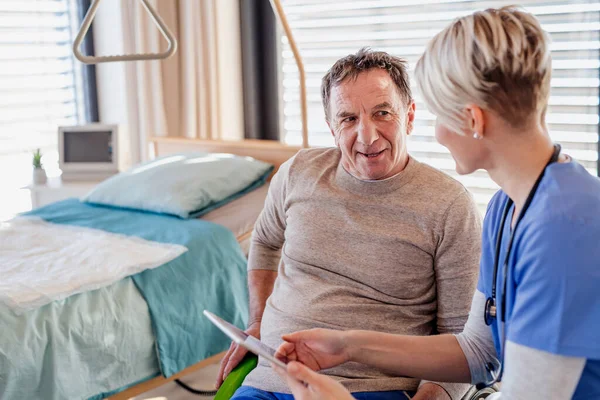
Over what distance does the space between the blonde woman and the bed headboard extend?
1.84 meters

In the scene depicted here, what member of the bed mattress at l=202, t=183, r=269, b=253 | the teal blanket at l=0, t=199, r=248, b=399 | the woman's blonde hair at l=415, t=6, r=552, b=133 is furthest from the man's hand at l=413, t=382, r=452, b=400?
the bed mattress at l=202, t=183, r=269, b=253

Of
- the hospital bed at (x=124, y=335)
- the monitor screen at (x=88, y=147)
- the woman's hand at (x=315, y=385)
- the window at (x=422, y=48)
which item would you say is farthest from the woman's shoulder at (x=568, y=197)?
the monitor screen at (x=88, y=147)

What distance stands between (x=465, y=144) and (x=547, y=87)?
0.14 m

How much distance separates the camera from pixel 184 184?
2.71 metres

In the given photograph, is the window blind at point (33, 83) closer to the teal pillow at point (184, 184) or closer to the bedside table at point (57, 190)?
the bedside table at point (57, 190)

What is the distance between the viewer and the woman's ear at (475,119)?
3.37ft

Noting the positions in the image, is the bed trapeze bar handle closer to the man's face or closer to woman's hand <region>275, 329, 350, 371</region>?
the man's face

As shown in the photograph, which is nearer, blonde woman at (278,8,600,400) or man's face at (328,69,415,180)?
blonde woman at (278,8,600,400)

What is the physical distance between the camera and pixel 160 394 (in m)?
2.64

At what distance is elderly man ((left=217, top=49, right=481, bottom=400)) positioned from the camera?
152cm

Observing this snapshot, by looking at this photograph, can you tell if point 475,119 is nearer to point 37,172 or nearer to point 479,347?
point 479,347

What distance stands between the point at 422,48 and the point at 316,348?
209 cm

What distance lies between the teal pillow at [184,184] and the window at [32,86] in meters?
1.03

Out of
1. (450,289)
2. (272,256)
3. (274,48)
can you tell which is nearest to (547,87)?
(450,289)
